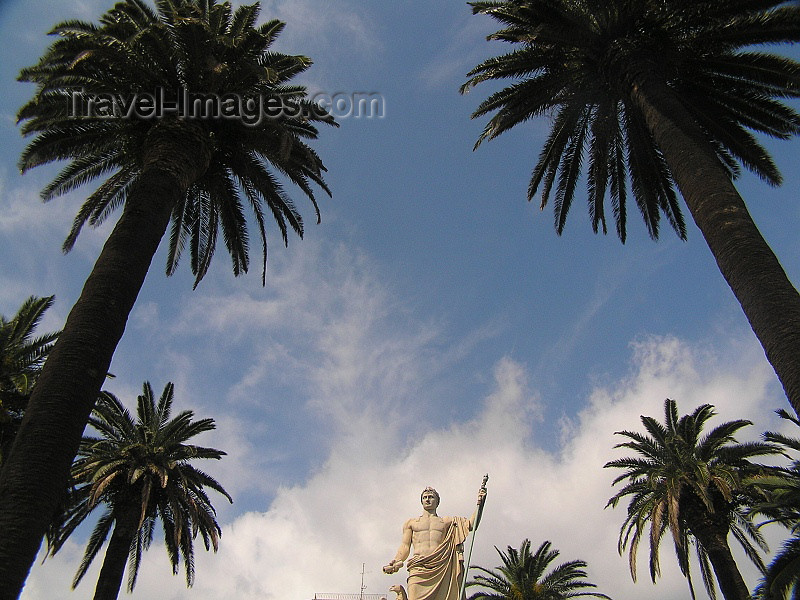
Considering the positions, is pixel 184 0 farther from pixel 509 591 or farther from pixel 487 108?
pixel 509 591

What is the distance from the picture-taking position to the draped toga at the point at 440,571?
13859 millimetres

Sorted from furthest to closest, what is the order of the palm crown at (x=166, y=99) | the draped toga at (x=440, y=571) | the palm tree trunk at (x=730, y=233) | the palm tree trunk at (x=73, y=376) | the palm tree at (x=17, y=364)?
1. the palm tree at (x=17, y=364)
2. the draped toga at (x=440, y=571)
3. the palm crown at (x=166, y=99)
4. the palm tree trunk at (x=730, y=233)
5. the palm tree trunk at (x=73, y=376)

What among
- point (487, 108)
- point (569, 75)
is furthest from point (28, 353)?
point (569, 75)

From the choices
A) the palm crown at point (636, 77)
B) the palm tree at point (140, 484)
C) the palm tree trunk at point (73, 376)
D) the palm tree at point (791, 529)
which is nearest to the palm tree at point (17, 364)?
the palm tree at point (140, 484)

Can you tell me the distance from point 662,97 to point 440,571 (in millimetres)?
11033

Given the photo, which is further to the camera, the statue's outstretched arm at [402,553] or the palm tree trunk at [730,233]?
the statue's outstretched arm at [402,553]

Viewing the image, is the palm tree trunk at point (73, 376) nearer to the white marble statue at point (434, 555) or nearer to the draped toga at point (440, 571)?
the white marble statue at point (434, 555)

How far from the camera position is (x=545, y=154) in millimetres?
15305

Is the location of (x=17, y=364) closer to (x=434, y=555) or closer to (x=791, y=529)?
(x=434, y=555)

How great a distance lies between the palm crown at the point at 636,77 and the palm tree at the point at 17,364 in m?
14.5

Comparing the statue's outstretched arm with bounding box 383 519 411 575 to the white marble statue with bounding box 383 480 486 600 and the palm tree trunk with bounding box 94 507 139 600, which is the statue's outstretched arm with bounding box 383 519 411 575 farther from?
the palm tree trunk with bounding box 94 507 139 600

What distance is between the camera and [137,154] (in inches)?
499

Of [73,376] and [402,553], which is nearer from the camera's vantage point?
[73,376]

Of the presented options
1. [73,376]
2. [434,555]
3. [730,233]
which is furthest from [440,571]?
[73,376]
